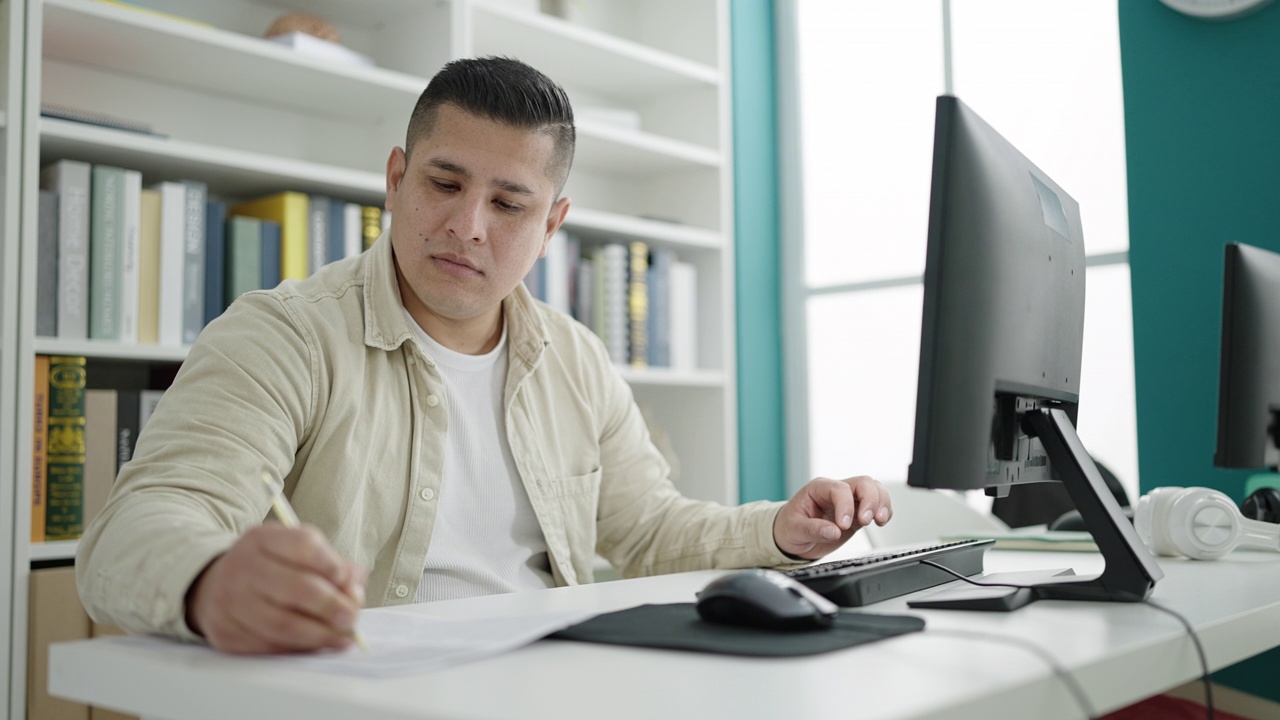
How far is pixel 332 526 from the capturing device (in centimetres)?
134

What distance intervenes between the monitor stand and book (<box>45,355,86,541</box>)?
5.31 ft

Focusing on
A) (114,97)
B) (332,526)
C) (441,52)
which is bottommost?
(332,526)

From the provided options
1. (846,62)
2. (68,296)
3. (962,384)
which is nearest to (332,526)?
(962,384)

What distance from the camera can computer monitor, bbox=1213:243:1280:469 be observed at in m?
1.58

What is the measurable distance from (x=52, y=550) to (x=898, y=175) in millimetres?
2548

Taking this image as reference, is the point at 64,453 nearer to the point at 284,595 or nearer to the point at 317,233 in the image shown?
the point at 317,233

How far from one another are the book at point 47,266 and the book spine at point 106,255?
6 cm

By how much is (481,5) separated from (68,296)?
1.21m

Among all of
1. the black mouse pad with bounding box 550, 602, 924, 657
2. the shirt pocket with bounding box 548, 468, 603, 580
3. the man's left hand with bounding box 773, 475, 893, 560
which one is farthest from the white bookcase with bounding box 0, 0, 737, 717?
the black mouse pad with bounding box 550, 602, 924, 657

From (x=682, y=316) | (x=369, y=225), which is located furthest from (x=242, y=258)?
(x=682, y=316)

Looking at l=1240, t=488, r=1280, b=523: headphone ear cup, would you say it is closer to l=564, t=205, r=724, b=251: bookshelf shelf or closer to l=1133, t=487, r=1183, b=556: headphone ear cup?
l=1133, t=487, r=1183, b=556: headphone ear cup

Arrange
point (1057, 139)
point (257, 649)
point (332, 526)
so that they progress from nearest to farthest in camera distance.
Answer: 1. point (257, 649)
2. point (332, 526)
3. point (1057, 139)

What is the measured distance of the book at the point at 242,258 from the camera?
221cm

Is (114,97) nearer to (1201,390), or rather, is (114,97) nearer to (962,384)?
(962,384)
